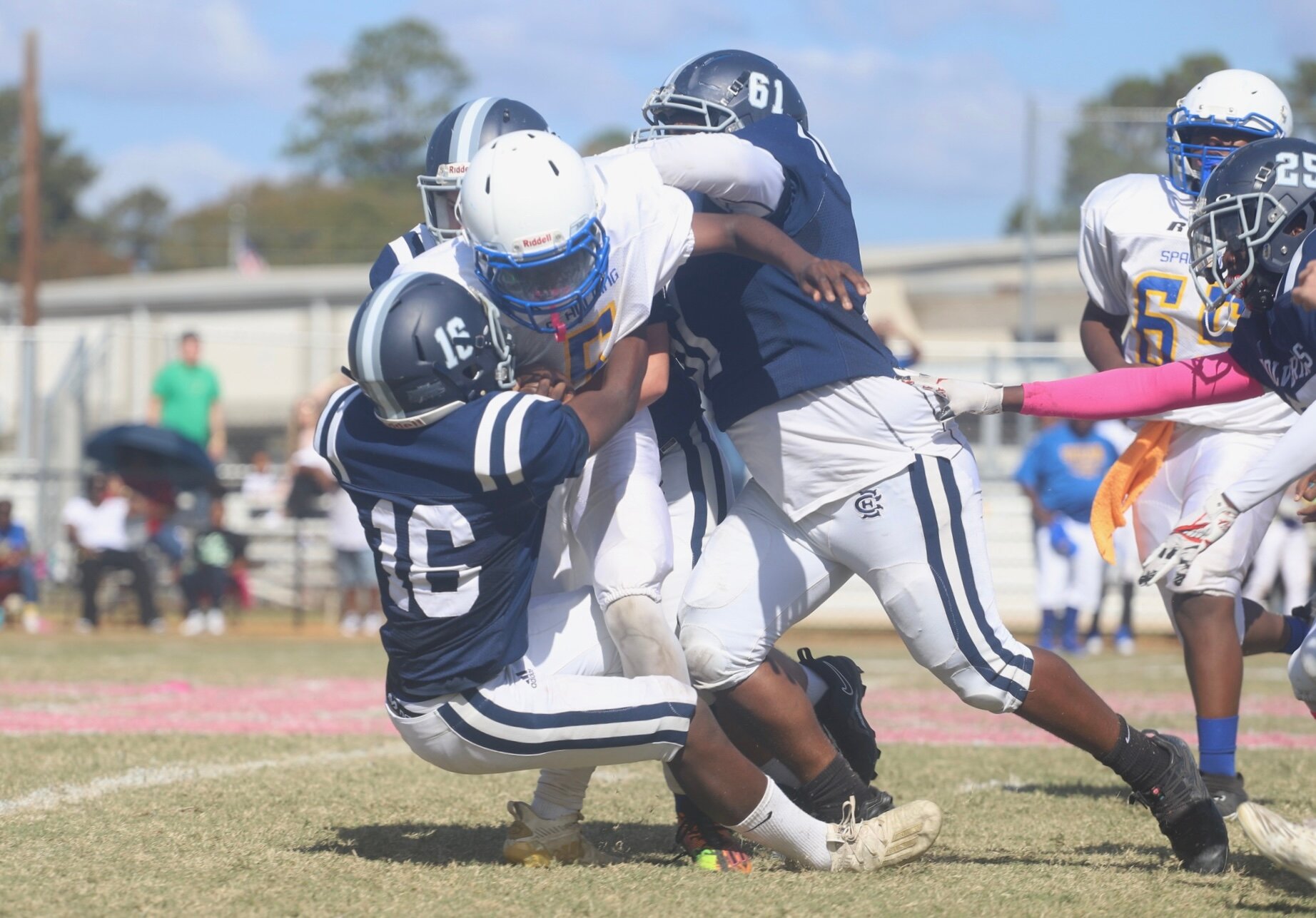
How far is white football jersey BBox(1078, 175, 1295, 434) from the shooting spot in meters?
4.49

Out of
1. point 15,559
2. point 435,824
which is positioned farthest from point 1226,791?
point 15,559

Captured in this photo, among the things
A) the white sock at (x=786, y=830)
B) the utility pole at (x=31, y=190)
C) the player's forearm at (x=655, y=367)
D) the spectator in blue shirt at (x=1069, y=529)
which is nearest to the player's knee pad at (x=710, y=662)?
the white sock at (x=786, y=830)

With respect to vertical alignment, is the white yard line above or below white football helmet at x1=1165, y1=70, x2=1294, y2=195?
below

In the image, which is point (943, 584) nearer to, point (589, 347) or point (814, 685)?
point (814, 685)

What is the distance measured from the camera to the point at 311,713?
6.77 metres

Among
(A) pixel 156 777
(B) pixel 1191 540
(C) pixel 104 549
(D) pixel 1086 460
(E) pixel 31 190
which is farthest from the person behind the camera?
(E) pixel 31 190

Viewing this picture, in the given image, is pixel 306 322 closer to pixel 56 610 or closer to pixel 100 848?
pixel 56 610

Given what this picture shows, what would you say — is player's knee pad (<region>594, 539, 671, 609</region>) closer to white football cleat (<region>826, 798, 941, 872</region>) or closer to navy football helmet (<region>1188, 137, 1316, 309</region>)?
white football cleat (<region>826, 798, 941, 872</region>)

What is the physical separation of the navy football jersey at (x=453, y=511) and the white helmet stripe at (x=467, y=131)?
2.70ft

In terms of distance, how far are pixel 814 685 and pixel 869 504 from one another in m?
0.61

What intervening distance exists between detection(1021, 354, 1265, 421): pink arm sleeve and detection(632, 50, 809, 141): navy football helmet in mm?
1009

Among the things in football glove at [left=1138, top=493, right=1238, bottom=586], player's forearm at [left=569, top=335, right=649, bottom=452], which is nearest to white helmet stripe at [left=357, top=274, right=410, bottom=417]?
player's forearm at [left=569, top=335, right=649, bottom=452]

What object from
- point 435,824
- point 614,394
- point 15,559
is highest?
point 614,394

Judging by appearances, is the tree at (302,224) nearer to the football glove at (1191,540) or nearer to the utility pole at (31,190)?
the utility pole at (31,190)
